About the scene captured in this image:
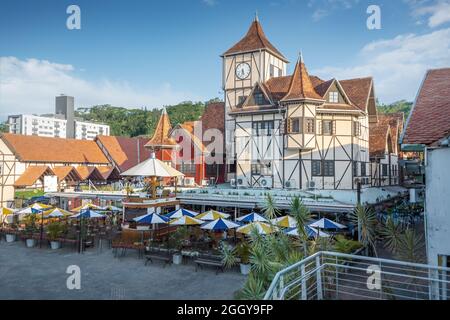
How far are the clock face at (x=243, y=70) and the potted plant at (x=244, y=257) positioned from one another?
21136 mm

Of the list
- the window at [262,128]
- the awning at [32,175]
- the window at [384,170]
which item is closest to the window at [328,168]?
the window at [262,128]

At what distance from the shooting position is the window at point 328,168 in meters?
27.8

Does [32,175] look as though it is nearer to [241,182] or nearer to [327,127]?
[241,182]

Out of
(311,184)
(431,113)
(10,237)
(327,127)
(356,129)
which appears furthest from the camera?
(356,129)

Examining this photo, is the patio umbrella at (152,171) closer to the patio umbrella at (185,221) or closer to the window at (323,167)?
the patio umbrella at (185,221)

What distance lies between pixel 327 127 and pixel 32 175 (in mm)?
28153

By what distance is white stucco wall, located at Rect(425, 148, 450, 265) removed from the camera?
888 cm

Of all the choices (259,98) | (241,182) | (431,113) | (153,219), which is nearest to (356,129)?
(259,98)

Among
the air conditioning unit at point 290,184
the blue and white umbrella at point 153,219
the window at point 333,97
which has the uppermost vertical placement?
the window at point 333,97

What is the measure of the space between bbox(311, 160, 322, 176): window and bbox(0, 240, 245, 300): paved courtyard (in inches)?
589

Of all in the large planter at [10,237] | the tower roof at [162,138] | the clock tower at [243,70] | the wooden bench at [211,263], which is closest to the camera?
the wooden bench at [211,263]

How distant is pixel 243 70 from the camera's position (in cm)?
3359

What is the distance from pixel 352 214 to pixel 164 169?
1157 centimetres

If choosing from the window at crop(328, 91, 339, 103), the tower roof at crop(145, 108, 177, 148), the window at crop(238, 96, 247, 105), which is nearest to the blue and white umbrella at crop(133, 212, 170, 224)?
the window at crop(328, 91, 339, 103)
